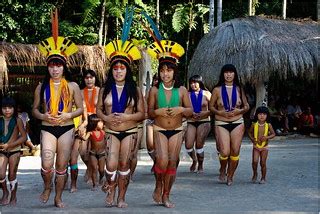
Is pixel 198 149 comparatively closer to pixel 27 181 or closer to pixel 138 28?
pixel 27 181

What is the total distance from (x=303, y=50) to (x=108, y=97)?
10.2 metres

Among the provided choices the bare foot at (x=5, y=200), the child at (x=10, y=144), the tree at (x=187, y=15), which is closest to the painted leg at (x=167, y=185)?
the child at (x=10, y=144)

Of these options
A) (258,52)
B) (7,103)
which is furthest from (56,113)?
(258,52)

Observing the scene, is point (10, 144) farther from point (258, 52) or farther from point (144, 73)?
point (258, 52)

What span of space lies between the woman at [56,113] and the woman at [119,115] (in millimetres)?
A: 385

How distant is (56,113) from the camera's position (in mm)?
5715

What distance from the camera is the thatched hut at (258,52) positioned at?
A: 14266mm

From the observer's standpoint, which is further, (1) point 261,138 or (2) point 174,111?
(1) point 261,138

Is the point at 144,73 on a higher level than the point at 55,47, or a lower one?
lower

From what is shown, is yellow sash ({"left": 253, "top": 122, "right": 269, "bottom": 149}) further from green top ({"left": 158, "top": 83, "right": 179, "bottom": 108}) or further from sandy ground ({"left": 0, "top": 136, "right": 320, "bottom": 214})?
green top ({"left": 158, "top": 83, "right": 179, "bottom": 108})

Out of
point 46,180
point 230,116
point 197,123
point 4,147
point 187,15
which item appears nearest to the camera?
point 46,180

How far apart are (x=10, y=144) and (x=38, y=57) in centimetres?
645

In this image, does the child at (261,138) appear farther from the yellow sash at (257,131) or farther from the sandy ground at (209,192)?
the sandy ground at (209,192)

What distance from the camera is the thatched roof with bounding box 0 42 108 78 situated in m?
11.7
